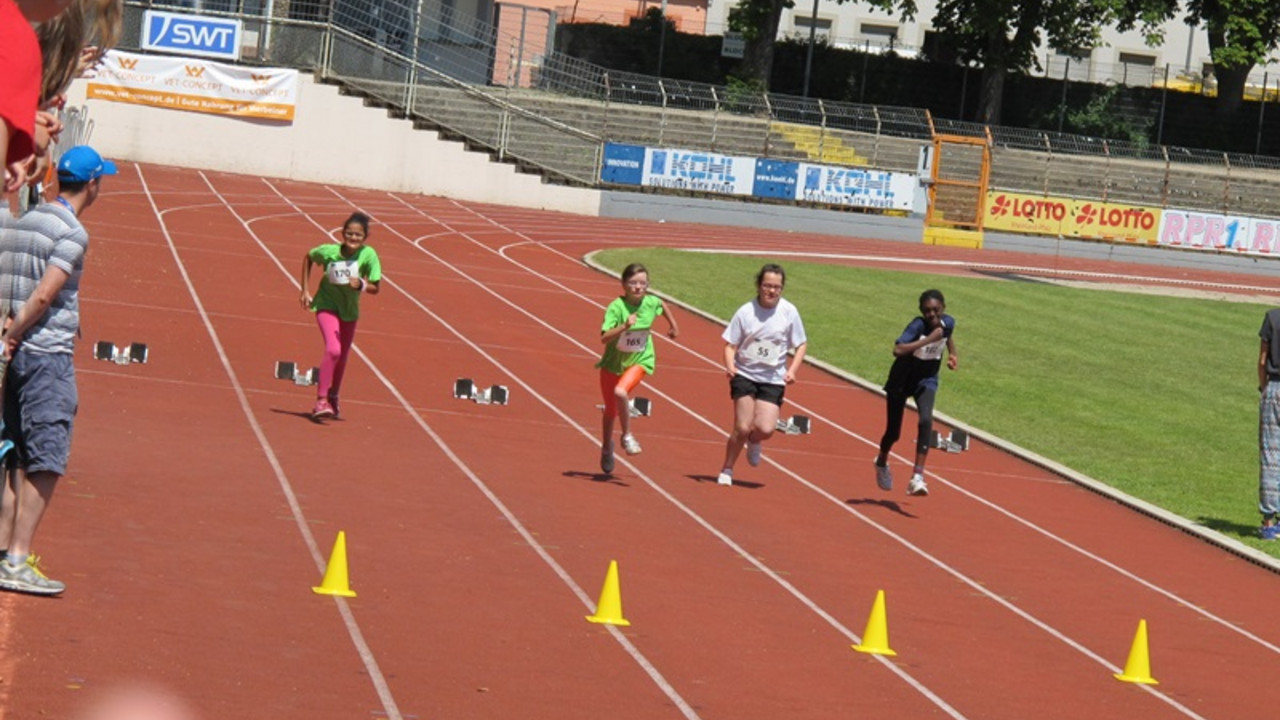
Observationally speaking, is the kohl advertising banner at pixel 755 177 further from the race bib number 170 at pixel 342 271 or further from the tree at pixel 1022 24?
the race bib number 170 at pixel 342 271

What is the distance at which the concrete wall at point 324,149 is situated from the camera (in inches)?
1566

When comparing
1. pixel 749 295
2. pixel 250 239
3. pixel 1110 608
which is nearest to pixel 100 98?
pixel 250 239

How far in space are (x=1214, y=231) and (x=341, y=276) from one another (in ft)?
130

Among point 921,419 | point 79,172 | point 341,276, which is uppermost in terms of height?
point 79,172

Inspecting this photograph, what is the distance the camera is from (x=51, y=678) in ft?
24.3

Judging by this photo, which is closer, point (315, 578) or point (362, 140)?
point (315, 578)

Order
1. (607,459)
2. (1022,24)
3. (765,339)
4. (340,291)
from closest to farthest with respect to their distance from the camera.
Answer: (607,459) < (765,339) < (340,291) < (1022,24)

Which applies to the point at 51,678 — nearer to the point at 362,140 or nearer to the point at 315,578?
the point at 315,578

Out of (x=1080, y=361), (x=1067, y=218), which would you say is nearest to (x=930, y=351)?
(x=1080, y=361)

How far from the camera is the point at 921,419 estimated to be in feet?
49.2

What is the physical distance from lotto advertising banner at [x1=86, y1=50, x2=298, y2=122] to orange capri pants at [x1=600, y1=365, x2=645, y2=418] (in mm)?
27375

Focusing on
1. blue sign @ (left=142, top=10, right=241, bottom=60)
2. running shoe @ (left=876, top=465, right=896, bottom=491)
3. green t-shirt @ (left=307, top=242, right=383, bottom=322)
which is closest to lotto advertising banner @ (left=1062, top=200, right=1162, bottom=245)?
blue sign @ (left=142, top=10, right=241, bottom=60)

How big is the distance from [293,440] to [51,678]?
6.97m

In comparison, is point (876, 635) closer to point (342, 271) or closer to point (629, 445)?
point (629, 445)
